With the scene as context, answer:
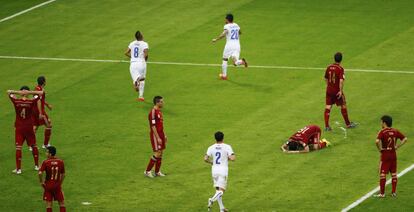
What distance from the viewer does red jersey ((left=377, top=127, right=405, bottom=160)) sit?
31.3m

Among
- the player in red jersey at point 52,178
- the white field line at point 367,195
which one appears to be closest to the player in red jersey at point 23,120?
the player in red jersey at point 52,178

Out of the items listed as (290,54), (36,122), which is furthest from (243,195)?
(290,54)

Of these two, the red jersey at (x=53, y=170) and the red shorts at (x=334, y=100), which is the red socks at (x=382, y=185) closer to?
the red shorts at (x=334, y=100)

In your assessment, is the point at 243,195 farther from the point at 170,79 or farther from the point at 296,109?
the point at 170,79

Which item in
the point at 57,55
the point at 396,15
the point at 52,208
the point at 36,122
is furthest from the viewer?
the point at 396,15

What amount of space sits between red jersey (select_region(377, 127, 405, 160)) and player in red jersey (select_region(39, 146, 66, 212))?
8.74m

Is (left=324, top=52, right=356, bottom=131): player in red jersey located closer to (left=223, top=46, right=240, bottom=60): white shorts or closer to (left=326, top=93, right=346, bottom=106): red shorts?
(left=326, top=93, right=346, bottom=106): red shorts

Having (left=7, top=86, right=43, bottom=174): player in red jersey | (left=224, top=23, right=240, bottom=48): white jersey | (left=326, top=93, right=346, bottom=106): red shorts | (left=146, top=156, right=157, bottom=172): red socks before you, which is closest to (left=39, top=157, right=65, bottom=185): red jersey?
(left=146, top=156, right=157, bottom=172): red socks

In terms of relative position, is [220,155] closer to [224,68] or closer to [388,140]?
[388,140]

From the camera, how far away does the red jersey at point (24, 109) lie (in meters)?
33.8

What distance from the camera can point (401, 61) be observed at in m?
46.2

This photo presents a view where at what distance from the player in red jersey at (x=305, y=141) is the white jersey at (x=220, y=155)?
5.79 metres

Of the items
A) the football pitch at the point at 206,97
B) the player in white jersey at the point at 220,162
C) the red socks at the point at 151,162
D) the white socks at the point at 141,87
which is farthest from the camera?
the white socks at the point at 141,87

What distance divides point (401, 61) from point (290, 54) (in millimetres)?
4669
